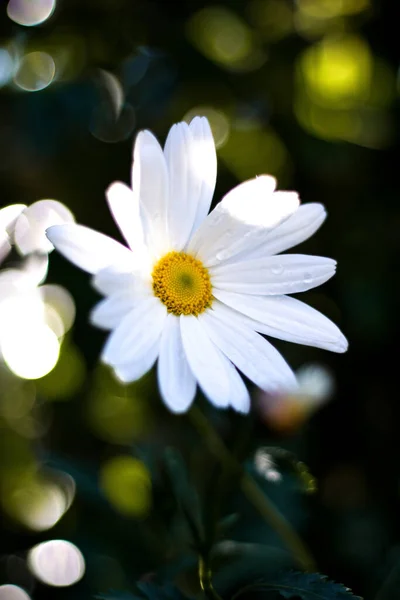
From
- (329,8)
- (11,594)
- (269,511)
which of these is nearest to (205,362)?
(269,511)

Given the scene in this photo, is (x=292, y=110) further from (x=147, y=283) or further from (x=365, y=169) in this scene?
(x=147, y=283)

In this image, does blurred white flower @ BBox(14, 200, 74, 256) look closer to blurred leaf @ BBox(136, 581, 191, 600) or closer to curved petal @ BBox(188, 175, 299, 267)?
curved petal @ BBox(188, 175, 299, 267)

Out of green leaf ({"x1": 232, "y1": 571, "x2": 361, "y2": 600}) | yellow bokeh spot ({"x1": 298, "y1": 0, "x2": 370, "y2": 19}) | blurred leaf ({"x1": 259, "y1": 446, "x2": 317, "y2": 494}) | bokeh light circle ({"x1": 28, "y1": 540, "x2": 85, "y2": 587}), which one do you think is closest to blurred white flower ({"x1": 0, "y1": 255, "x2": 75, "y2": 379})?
bokeh light circle ({"x1": 28, "y1": 540, "x2": 85, "y2": 587})

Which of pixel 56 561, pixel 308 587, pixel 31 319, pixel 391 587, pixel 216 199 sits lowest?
pixel 56 561

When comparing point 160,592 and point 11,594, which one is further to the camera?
point 11,594

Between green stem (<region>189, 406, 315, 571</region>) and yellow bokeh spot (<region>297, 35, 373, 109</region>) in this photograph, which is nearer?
green stem (<region>189, 406, 315, 571</region>)

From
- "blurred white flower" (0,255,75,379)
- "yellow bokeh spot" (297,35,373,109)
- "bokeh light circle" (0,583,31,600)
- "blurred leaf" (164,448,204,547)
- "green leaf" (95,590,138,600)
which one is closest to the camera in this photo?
"green leaf" (95,590,138,600)

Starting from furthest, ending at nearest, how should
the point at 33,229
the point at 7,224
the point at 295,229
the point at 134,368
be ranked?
the point at 7,224 < the point at 33,229 < the point at 295,229 < the point at 134,368

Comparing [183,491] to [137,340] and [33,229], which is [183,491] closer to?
[137,340]
